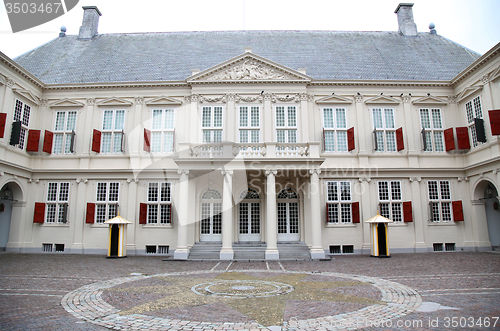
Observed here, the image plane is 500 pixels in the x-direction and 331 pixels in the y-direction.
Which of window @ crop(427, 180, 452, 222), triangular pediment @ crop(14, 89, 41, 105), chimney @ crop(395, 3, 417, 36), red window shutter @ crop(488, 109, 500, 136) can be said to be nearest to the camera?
red window shutter @ crop(488, 109, 500, 136)

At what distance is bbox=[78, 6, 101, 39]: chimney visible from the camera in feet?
83.6

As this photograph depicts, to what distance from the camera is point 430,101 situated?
786 inches

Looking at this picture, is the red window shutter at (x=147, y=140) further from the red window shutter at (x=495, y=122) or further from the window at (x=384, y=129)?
the red window shutter at (x=495, y=122)

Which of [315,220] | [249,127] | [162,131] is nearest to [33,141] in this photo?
[162,131]

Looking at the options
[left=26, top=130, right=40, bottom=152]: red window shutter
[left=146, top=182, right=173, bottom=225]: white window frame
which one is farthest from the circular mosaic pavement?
[left=26, top=130, right=40, bottom=152]: red window shutter

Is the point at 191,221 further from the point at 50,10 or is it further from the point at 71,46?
the point at 71,46

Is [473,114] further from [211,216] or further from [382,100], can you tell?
[211,216]

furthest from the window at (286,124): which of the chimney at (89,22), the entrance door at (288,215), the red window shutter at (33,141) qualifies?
the chimney at (89,22)

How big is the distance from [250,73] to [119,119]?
8.12 m

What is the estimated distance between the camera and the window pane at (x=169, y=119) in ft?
65.3

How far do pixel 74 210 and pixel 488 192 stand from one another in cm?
2334

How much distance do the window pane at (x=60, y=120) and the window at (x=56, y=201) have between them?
3311 mm

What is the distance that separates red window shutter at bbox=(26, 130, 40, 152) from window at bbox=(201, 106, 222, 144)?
914 centimetres

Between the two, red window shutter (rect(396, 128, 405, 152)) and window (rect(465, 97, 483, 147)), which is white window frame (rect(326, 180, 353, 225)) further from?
window (rect(465, 97, 483, 147))
